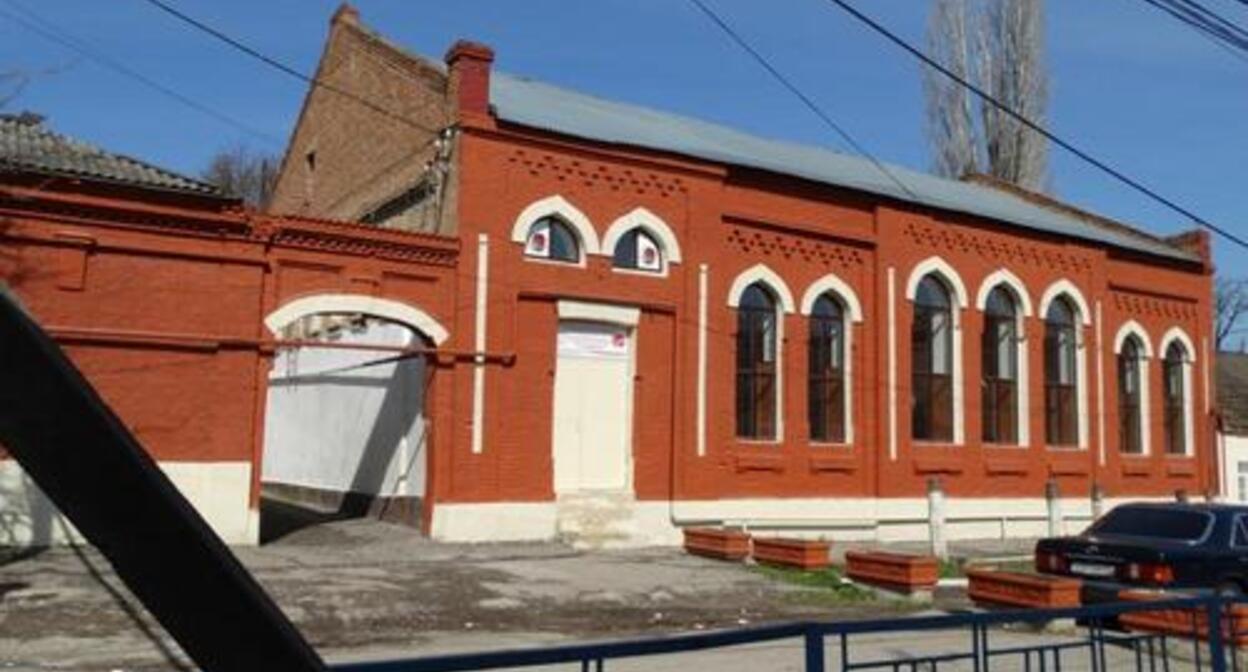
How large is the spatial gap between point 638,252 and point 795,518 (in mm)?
5734

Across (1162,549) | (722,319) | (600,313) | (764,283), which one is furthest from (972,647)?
(764,283)

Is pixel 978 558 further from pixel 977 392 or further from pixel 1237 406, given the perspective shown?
pixel 1237 406

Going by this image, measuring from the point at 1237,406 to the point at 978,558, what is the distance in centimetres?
1762

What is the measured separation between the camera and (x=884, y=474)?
81.1 ft

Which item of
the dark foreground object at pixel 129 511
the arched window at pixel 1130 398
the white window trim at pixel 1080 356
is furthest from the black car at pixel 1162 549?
the arched window at pixel 1130 398

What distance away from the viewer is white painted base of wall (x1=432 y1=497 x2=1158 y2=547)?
19609 mm

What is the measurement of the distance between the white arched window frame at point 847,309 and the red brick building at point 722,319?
44 millimetres

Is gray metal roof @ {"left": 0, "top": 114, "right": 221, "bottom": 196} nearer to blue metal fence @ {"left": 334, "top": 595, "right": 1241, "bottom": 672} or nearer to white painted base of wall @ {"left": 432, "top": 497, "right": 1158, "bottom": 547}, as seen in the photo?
white painted base of wall @ {"left": 432, "top": 497, "right": 1158, "bottom": 547}

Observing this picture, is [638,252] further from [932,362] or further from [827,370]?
[932,362]

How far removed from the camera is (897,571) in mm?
16562

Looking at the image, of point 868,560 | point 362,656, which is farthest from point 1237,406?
point 362,656

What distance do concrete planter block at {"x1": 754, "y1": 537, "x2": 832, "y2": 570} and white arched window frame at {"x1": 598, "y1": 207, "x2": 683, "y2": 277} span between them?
17.6ft

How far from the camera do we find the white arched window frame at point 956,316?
86.3 feet

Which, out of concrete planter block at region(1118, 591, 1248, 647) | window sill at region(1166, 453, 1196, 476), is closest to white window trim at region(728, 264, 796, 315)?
window sill at region(1166, 453, 1196, 476)
